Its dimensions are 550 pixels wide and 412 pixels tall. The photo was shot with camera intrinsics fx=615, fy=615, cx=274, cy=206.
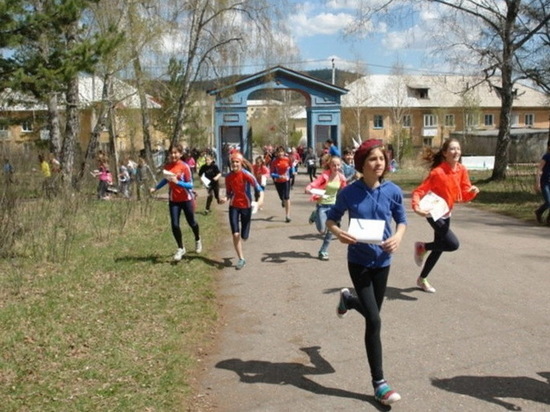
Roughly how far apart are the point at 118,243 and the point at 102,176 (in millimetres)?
10419

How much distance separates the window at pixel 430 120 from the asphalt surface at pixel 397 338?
225 ft

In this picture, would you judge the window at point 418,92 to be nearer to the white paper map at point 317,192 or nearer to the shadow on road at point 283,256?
the shadow on road at point 283,256

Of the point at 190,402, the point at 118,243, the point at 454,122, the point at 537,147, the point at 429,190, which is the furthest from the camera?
the point at 454,122

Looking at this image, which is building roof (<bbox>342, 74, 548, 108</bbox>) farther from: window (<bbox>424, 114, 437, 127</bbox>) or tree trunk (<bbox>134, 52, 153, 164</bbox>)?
tree trunk (<bbox>134, 52, 153, 164</bbox>)

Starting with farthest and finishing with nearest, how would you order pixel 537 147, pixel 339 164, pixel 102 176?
pixel 537 147 < pixel 102 176 < pixel 339 164

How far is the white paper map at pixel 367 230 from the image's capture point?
187 inches

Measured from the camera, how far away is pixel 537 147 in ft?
176

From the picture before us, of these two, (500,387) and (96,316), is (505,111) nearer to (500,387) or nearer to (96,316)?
(96,316)

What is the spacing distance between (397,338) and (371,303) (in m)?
1.37

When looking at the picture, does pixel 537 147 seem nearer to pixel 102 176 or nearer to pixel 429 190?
pixel 102 176

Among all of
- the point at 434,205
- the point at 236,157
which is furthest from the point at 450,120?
the point at 434,205

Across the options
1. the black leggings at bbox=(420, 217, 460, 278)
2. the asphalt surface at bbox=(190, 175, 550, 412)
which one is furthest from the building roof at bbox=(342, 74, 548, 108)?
the black leggings at bbox=(420, 217, 460, 278)

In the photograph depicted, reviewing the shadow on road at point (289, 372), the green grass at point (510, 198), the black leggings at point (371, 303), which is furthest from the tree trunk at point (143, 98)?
the black leggings at point (371, 303)

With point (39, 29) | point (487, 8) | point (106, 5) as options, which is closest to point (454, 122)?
point (487, 8)
